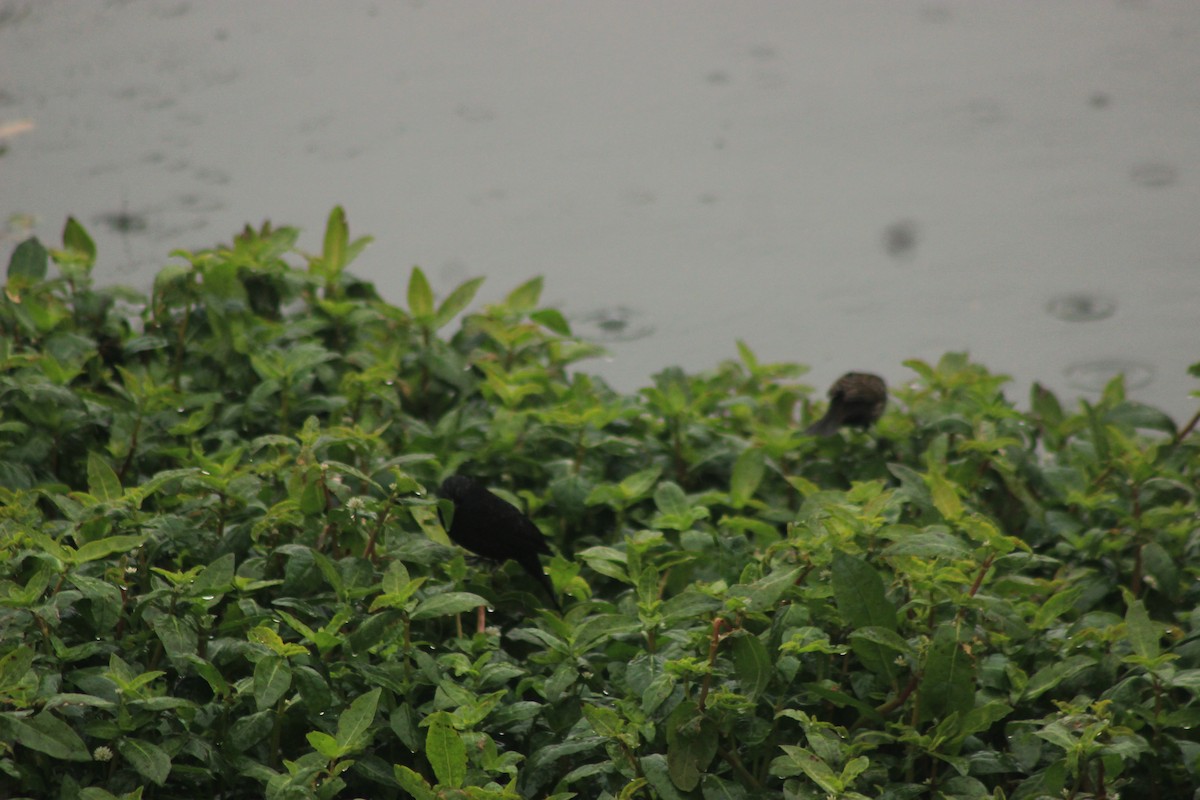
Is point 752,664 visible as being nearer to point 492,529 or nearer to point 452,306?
point 492,529

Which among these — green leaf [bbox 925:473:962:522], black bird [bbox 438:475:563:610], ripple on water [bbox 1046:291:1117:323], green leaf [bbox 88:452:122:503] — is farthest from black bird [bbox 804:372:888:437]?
ripple on water [bbox 1046:291:1117:323]

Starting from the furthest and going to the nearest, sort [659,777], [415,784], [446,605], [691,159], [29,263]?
1. [691,159]
2. [29,263]
3. [446,605]
4. [659,777]
5. [415,784]

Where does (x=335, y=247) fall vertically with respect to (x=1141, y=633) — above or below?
above

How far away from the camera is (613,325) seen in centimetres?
370

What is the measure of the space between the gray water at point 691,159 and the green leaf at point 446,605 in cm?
189

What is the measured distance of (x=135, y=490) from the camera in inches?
65.3

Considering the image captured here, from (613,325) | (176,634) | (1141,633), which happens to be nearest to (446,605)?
(176,634)

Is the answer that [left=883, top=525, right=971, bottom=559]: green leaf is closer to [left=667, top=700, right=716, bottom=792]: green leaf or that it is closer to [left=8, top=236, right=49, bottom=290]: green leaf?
[left=667, top=700, right=716, bottom=792]: green leaf

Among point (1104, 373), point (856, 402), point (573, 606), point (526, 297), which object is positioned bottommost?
point (1104, 373)

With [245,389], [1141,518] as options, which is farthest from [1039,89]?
[245,389]

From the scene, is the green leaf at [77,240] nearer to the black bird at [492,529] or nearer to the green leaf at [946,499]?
the black bird at [492,529]

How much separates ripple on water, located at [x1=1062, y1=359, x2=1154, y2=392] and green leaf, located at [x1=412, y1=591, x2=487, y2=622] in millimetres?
2244

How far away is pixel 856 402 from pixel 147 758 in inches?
50.8

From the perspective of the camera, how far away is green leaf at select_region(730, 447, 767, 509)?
6.65 feet
